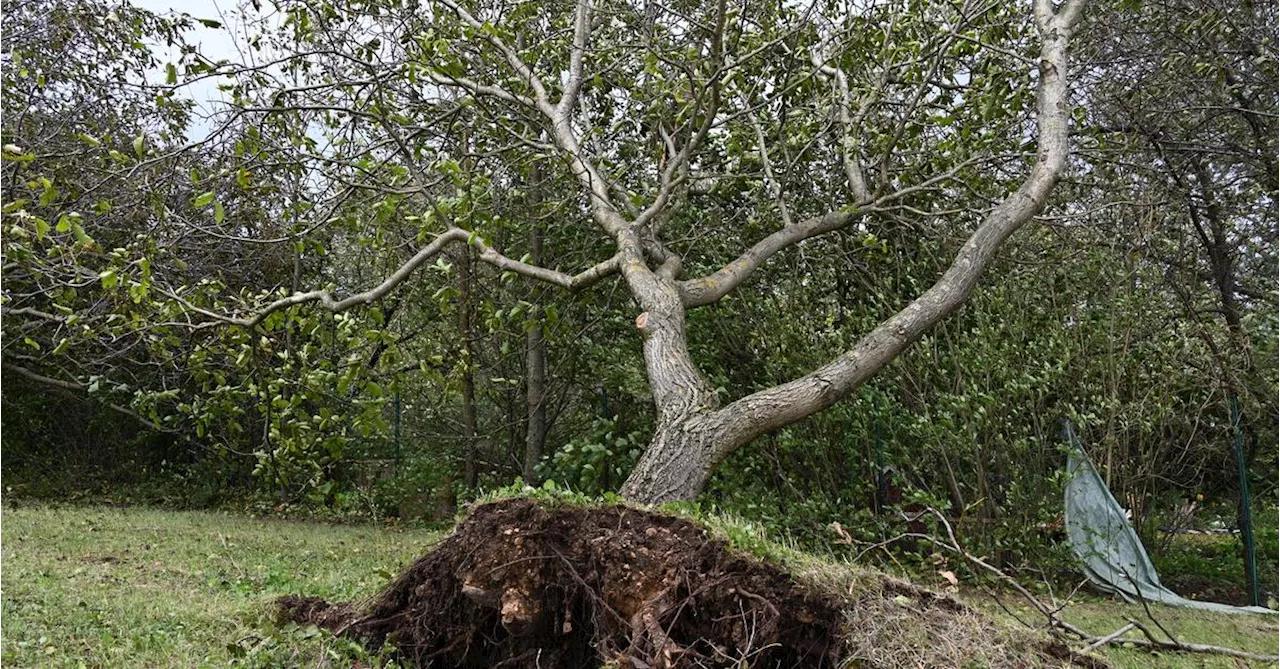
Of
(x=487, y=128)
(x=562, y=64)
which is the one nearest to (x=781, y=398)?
(x=487, y=128)

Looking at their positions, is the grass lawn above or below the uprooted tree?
below

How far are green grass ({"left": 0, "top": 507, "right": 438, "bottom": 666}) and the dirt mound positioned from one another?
26cm

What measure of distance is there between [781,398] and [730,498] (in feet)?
10.7

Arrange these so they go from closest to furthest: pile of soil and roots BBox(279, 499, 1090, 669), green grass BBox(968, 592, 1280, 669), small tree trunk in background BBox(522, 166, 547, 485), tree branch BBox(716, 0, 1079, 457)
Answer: pile of soil and roots BBox(279, 499, 1090, 669), tree branch BBox(716, 0, 1079, 457), green grass BBox(968, 592, 1280, 669), small tree trunk in background BBox(522, 166, 547, 485)

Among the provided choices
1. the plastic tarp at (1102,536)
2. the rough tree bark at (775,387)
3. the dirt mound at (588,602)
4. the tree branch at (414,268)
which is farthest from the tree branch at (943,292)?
the plastic tarp at (1102,536)

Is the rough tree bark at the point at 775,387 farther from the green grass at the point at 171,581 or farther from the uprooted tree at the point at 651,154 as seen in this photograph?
the green grass at the point at 171,581

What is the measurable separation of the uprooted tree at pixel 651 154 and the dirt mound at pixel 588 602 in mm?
955

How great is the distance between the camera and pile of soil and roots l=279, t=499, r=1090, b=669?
3242 millimetres

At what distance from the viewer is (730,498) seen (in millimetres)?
8094

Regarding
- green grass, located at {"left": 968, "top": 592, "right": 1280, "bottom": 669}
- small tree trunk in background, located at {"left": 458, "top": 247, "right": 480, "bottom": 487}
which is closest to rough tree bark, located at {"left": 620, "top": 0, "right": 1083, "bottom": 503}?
green grass, located at {"left": 968, "top": 592, "right": 1280, "bottom": 669}

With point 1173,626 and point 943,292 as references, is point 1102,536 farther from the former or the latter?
point 943,292

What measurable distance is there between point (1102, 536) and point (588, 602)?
221 inches

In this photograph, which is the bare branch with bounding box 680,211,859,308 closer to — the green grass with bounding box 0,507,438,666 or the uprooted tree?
the uprooted tree

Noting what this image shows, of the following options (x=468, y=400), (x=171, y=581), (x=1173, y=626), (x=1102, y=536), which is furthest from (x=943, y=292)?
(x=468, y=400)
